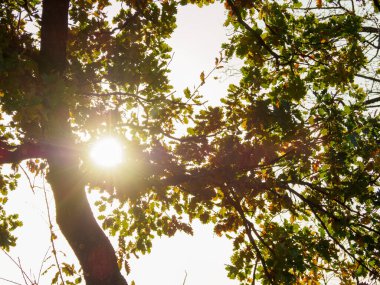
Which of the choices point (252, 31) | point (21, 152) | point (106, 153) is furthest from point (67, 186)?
point (252, 31)

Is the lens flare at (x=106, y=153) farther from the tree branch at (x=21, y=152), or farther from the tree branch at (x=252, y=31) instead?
the tree branch at (x=252, y=31)

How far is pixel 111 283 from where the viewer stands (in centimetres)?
371

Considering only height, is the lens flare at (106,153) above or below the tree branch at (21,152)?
below

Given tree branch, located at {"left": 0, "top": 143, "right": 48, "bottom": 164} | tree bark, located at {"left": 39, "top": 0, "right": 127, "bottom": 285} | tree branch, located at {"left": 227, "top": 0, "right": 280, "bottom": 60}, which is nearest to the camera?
tree branch, located at {"left": 0, "top": 143, "right": 48, "bottom": 164}

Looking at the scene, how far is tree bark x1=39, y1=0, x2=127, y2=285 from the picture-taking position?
3736mm

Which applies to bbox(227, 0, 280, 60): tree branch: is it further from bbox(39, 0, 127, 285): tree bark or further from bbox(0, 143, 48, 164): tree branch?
bbox(0, 143, 48, 164): tree branch

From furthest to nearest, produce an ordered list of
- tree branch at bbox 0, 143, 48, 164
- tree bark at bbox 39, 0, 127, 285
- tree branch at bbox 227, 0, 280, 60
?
1. tree branch at bbox 227, 0, 280, 60
2. tree bark at bbox 39, 0, 127, 285
3. tree branch at bbox 0, 143, 48, 164

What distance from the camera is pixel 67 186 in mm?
4160

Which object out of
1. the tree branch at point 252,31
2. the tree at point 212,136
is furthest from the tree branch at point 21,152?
the tree branch at point 252,31

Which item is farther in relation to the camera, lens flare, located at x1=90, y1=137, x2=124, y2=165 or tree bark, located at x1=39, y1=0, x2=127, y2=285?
tree bark, located at x1=39, y1=0, x2=127, y2=285

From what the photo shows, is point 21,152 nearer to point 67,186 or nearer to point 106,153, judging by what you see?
point 67,186

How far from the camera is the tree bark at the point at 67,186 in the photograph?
12.3 feet

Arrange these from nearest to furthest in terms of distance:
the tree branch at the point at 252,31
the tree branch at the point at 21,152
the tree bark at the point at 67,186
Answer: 1. the tree branch at the point at 21,152
2. the tree bark at the point at 67,186
3. the tree branch at the point at 252,31

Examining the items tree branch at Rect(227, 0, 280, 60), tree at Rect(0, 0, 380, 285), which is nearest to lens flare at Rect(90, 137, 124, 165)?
tree at Rect(0, 0, 380, 285)
